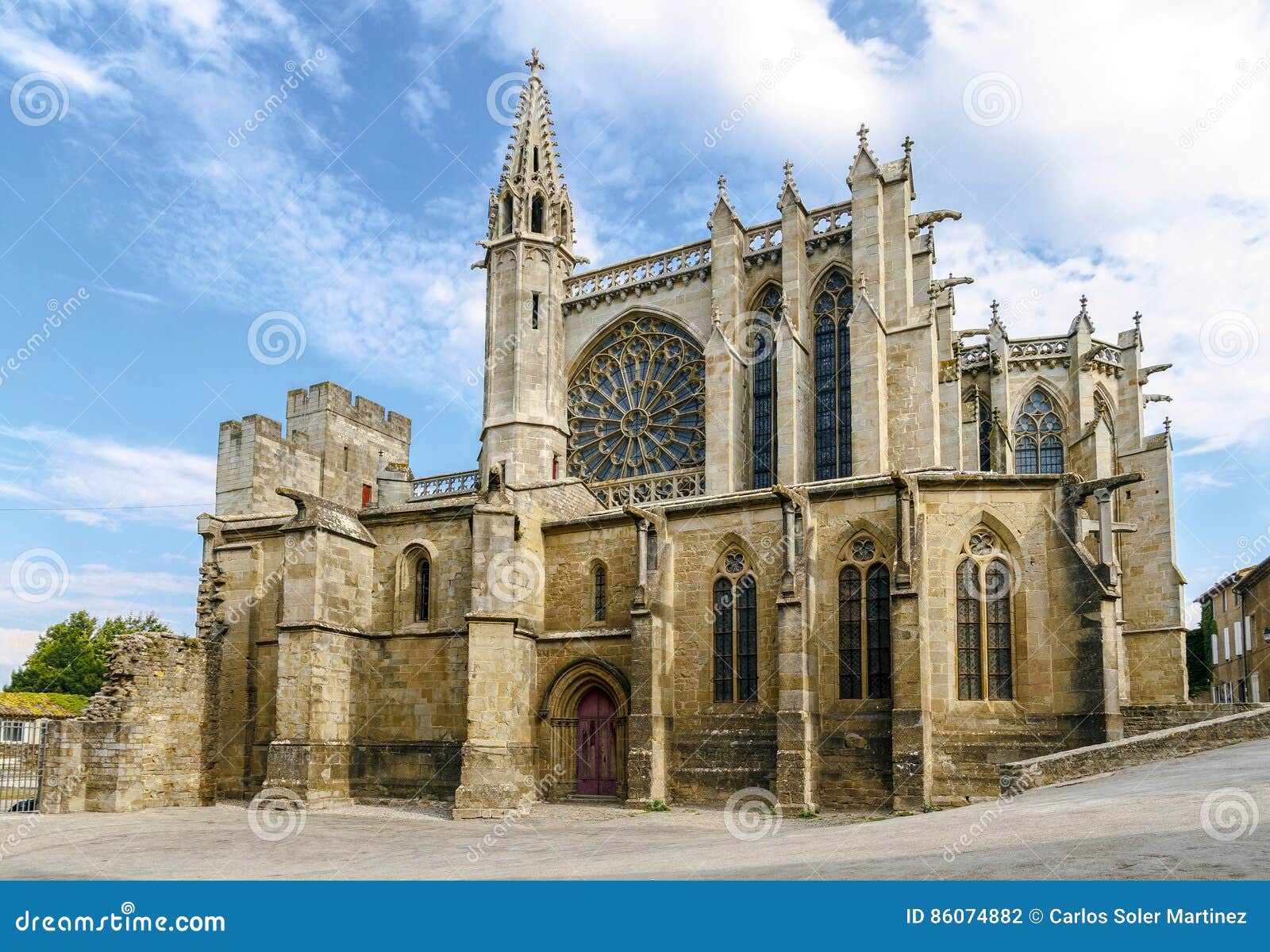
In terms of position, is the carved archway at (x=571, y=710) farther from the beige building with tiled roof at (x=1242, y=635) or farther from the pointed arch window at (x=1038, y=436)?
the beige building with tiled roof at (x=1242, y=635)

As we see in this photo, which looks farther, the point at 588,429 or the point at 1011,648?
the point at 588,429

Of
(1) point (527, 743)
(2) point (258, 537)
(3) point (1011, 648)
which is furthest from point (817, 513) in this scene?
(2) point (258, 537)

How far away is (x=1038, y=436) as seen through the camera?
105ft

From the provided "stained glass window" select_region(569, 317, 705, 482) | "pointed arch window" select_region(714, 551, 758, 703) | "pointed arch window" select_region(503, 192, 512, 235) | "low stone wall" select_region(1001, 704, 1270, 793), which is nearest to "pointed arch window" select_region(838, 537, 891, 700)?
"pointed arch window" select_region(714, 551, 758, 703)

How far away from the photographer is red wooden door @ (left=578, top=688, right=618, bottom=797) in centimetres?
2144

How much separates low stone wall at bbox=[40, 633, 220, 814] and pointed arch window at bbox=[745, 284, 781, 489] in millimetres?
13831

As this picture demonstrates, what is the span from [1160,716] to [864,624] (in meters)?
5.07

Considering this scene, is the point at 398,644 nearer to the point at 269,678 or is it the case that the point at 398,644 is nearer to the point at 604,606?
the point at 269,678

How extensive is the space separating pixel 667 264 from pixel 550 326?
384cm

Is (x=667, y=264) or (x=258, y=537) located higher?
(x=667, y=264)

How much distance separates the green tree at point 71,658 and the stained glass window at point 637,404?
32.3 meters

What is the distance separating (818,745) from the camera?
19109 millimetres

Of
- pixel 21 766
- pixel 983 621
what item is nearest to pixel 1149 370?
pixel 983 621

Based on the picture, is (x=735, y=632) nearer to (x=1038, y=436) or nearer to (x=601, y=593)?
(x=601, y=593)
